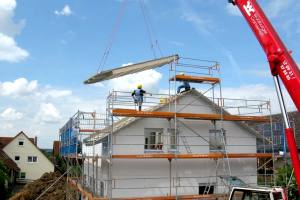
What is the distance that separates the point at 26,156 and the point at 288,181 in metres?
43.1

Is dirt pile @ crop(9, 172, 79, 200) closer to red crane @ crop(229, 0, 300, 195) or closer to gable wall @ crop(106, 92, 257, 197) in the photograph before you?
gable wall @ crop(106, 92, 257, 197)

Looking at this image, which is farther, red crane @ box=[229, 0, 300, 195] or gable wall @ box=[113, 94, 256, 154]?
gable wall @ box=[113, 94, 256, 154]

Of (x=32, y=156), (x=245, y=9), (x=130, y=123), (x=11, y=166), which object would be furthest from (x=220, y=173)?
(x=32, y=156)

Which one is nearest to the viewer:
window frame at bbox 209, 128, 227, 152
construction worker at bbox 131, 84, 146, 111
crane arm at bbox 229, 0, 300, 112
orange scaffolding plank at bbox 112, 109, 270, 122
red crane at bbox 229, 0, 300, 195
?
red crane at bbox 229, 0, 300, 195

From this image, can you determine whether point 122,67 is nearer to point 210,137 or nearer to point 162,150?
point 162,150

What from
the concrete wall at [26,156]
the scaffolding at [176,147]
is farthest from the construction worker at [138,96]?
the concrete wall at [26,156]

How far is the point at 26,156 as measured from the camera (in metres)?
55.6

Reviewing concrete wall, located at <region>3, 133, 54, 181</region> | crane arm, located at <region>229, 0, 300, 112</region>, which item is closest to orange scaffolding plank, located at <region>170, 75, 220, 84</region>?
crane arm, located at <region>229, 0, 300, 112</region>

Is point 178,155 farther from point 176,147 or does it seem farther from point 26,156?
point 26,156

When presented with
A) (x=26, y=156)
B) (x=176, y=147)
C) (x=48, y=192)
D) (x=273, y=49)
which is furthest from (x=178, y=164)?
(x=26, y=156)

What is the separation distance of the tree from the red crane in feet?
33.2

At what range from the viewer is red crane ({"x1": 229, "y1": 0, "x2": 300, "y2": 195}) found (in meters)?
9.19

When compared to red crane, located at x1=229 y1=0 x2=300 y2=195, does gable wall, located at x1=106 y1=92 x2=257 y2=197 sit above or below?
below

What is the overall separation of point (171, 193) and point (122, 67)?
647 centimetres
